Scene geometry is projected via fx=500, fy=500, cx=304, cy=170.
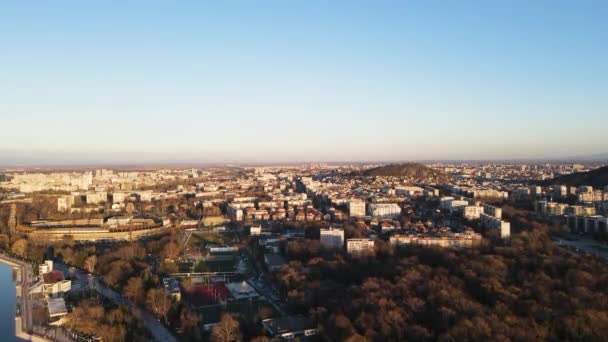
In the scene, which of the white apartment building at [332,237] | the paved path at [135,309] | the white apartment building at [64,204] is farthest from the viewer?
the white apartment building at [64,204]

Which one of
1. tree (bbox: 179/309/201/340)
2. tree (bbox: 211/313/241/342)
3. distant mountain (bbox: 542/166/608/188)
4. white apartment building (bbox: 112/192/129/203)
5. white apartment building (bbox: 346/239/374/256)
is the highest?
distant mountain (bbox: 542/166/608/188)

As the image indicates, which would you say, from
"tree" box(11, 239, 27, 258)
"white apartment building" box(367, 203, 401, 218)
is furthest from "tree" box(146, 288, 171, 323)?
"white apartment building" box(367, 203, 401, 218)

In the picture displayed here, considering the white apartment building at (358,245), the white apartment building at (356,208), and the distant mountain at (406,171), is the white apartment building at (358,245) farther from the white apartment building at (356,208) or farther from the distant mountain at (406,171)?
the distant mountain at (406,171)

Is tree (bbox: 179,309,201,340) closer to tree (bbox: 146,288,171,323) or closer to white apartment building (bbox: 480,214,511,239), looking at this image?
tree (bbox: 146,288,171,323)

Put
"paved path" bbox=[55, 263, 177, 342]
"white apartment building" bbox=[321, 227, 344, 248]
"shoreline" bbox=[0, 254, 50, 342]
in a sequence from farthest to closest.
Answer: "white apartment building" bbox=[321, 227, 344, 248]
"shoreline" bbox=[0, 254, 50, 342]
"paved path" bbox=[55, 263, 177, 342]

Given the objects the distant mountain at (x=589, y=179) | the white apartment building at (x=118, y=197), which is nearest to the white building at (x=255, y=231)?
the white apartment building at (x=118, y=197)

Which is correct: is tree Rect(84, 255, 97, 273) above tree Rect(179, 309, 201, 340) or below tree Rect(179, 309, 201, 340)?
above

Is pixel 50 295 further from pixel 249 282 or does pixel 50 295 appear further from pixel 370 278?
pixel 370 278
